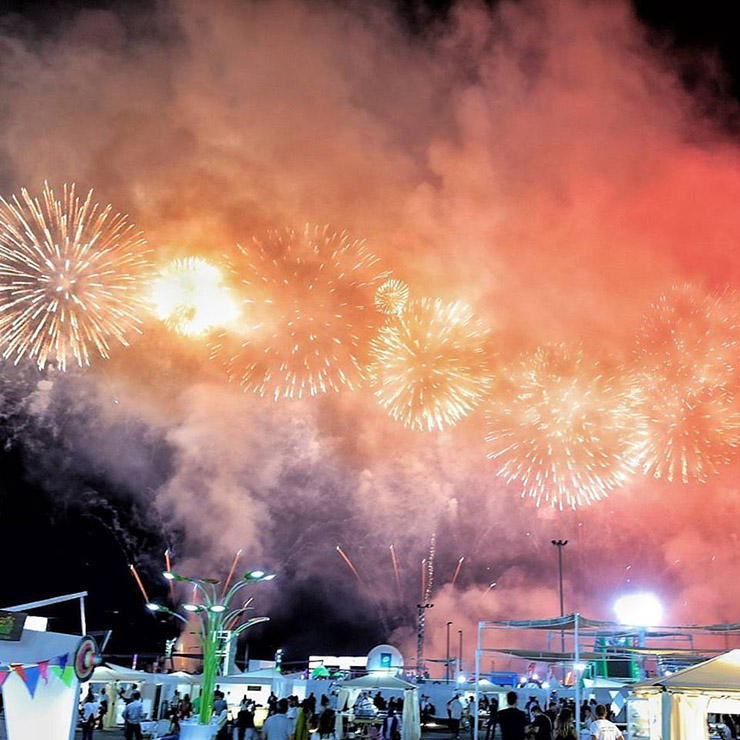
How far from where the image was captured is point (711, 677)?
41.0 ft

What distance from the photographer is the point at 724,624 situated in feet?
65.3

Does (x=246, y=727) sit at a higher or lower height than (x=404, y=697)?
lower

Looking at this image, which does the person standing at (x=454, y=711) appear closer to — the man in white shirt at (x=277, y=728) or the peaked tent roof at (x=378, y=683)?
the peaked tent roof at (x=378, y=683)

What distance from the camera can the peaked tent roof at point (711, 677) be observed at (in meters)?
12.2

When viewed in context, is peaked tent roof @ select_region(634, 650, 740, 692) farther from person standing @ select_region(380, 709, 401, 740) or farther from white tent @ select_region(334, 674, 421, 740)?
white tent @ select_region(334, 674, 421, 740)

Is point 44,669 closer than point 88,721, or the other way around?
point 44,669

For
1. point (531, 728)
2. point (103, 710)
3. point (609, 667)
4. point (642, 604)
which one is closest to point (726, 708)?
point (531, 728)

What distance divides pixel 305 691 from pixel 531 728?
30.3 m

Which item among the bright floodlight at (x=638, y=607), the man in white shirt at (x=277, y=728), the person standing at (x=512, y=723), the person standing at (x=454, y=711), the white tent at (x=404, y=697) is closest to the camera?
the person standing at (x=512, y=723)

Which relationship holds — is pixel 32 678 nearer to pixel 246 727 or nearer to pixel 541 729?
pixel 541 729

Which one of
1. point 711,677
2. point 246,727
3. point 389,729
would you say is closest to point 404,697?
point 389,729

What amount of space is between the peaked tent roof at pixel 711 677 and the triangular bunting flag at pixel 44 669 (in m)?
10.6

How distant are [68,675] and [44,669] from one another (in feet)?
2.29

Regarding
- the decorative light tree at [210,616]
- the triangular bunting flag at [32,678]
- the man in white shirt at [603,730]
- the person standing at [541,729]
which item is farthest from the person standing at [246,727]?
the man in white shirt at [603,730]
